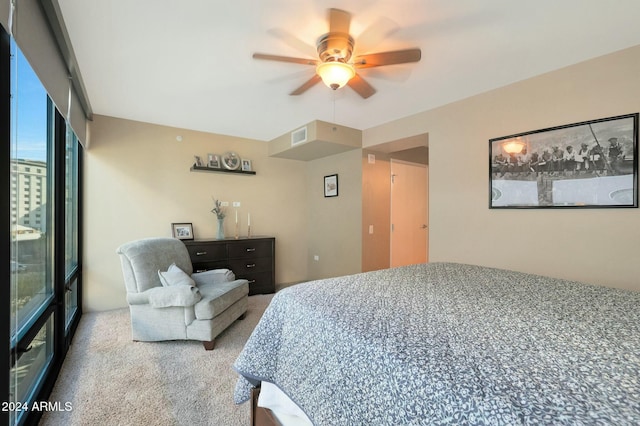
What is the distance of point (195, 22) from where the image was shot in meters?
1.73

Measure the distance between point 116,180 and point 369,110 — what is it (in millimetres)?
3169

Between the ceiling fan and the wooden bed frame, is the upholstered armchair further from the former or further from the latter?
the ceiling fan

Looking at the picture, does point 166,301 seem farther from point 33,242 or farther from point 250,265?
point 250,265

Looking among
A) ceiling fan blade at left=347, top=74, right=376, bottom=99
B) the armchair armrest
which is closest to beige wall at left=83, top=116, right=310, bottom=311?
the armchair armrest

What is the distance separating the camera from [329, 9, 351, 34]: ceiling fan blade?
1590 millimetres

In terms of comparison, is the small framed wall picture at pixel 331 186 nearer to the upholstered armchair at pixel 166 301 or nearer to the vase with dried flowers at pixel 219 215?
the vase with dried flowers at pixel 219 215

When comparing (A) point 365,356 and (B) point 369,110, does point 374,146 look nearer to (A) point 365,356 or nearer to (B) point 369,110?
(B) point 369,110

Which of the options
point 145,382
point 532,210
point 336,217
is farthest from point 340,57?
point 336,217

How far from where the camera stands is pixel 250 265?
3.98 meters

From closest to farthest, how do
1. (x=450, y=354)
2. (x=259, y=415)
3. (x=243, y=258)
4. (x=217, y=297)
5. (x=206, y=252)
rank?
(x=450, y=354)
(x=259, y=415)
(x=217, y=297)
(x=206, y=252)
(x=243, y=258)

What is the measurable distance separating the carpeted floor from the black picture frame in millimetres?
2745

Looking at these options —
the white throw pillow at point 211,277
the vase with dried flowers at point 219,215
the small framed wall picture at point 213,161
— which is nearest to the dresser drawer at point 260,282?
the vase with dried flowers at point 219,215

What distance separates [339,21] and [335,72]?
293 millimetres

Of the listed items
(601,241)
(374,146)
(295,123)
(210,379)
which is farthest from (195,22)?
(601,241)
